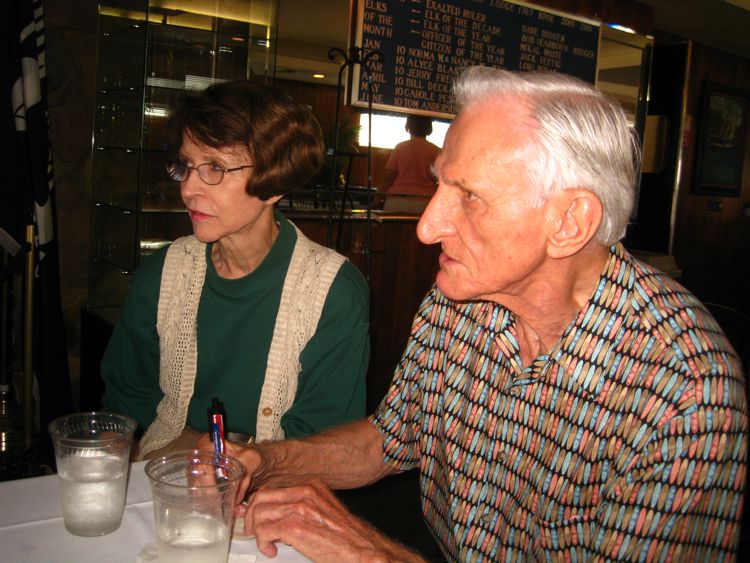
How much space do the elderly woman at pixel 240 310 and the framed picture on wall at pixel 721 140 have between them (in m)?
6.67

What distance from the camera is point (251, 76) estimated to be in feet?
11.9

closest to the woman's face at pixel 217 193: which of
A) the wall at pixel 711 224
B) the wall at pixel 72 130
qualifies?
the wall at pixel 72 130

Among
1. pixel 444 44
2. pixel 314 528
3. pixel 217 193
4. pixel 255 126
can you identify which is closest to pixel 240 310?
pixel 217 193

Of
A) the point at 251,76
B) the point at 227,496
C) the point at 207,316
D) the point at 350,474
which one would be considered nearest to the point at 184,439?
the point at 207,316

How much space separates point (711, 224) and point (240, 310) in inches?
296

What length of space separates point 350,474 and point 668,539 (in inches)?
27.5

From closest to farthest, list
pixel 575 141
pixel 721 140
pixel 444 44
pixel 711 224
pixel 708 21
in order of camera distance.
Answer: pixel 575 141
pixel 444 44
pixel 708 21
pixel 721 140
pixel 711 224

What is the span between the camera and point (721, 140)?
7633 mm

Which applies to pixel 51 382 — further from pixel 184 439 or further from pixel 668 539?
pixel 668 539

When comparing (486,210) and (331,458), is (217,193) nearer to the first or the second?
(331,458)

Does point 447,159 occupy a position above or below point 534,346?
above

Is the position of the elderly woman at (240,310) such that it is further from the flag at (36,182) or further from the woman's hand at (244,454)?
the flag at (36,182)

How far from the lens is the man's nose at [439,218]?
1.29m

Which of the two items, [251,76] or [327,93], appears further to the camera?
[327,93]
